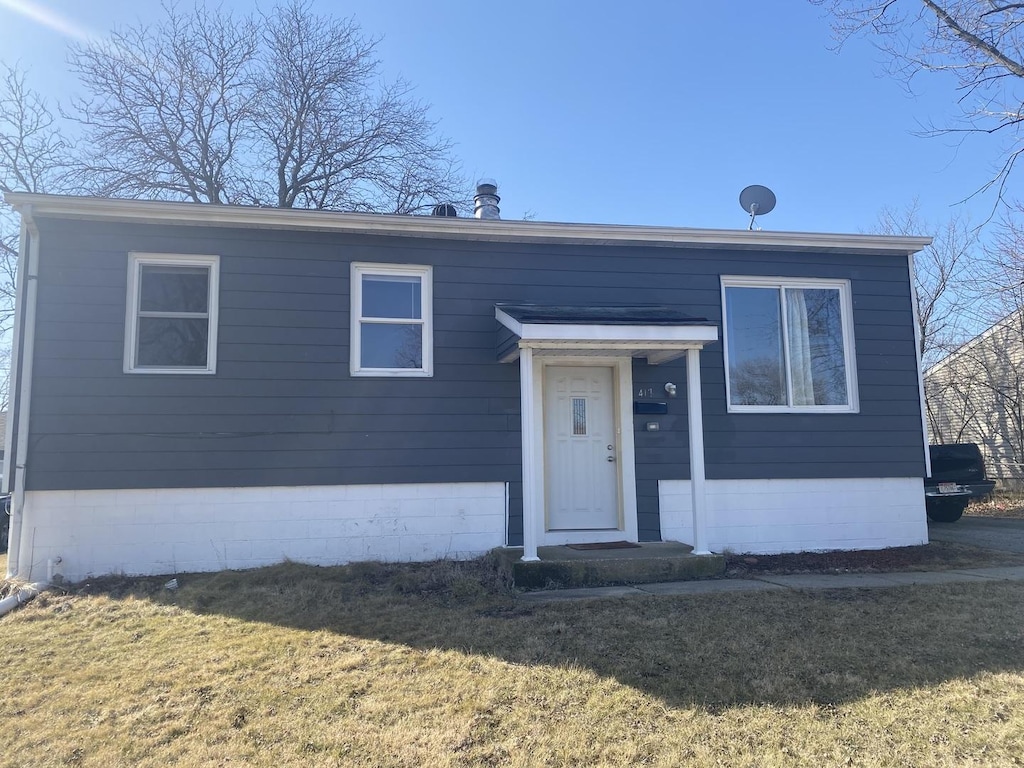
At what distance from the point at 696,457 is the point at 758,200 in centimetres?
420

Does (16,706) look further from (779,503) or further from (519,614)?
(779,503)

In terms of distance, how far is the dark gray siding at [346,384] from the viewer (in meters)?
6.57

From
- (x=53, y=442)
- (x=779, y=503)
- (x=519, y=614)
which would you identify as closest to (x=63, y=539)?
(x=53, y=442)

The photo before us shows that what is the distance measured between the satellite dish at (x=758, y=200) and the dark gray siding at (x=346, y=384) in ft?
4.66

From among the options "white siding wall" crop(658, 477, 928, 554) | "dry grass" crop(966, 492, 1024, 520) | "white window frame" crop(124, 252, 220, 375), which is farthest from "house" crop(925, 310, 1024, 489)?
"white window frame" crop(124, 252, 220, 375)

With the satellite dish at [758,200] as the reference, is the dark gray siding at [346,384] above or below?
below

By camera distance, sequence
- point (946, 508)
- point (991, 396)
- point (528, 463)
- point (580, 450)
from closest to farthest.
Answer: point (528, 463), point (580, 450), point (946, 508), point (991, 396)

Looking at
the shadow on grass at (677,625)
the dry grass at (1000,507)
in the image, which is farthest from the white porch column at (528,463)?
the dry grass at (1000,507)

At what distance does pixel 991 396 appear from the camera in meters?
16.2

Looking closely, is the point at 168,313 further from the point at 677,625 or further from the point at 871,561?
the point at 871,561

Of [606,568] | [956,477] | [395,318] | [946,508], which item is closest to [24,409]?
[395,318]

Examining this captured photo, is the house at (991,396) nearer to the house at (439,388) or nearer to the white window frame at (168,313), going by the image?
the house at (439,388)

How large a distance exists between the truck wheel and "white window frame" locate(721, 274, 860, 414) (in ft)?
14.8

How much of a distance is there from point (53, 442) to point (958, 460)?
40.2 feet
